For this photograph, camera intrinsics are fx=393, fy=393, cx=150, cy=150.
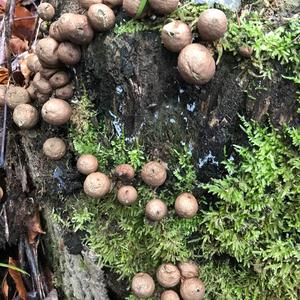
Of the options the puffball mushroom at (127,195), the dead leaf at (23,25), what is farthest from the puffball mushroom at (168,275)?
the dead leaf at (23,25)

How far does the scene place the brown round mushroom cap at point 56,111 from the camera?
2695 millimetres

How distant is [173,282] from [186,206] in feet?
1.92

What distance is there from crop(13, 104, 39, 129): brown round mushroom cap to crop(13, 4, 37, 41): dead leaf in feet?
4.92

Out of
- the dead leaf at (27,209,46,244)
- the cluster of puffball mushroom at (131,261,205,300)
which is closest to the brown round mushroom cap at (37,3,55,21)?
the dead leaf at (27,209,46,244)

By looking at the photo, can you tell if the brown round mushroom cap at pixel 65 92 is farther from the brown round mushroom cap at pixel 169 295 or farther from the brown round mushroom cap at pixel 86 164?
the brown round mushroom cap at pixel 169 295

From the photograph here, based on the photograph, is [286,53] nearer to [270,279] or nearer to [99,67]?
[99,67]

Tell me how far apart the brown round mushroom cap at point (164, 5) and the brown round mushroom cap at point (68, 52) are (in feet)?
1.98

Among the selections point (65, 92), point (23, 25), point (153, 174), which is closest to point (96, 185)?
point (153, 174)

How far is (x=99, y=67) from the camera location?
2592 millimetres

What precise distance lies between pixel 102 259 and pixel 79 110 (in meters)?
1.17

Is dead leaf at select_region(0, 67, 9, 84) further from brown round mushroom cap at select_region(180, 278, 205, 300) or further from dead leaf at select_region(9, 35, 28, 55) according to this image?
brown round mushroom cap at select_region(180, 278, 205, 300)

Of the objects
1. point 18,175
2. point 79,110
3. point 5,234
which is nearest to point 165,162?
point 79,110

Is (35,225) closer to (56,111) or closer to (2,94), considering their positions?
(2,94)

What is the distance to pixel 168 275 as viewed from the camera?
109 inches
